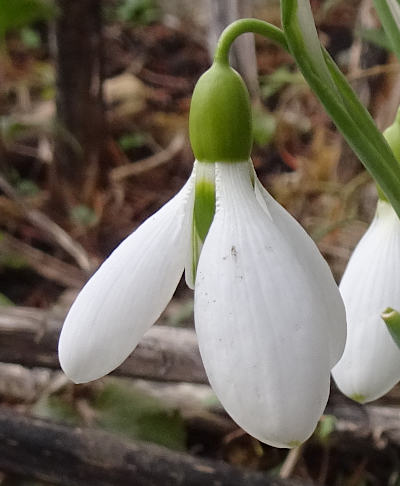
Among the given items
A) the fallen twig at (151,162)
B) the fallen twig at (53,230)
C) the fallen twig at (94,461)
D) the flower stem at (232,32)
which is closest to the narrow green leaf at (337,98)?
the flower stem at (232,32)

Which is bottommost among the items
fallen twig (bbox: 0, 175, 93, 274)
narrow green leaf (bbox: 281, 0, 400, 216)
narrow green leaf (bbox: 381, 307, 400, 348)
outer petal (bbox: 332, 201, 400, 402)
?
fallen twig (bbox: 0, 175, 93, 274)

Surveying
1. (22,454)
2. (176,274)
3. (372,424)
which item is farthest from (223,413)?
(176,274)

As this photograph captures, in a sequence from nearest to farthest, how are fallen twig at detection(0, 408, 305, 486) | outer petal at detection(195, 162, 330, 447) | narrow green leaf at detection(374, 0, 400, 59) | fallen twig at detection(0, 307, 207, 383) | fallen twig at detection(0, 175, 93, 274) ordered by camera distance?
outer petal at detection(195, 162, 330, 447) → narrow green leaf at detection(374, 0, 400, 59) → fallen twig at detection(0, 408, 305, 486) → fallen twig at detection(0, 307, 207, 383) → fallen twig at detection(0, 175, 93, 274)

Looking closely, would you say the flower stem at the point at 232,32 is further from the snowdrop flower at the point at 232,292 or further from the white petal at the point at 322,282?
the white petal at the point at 322,282

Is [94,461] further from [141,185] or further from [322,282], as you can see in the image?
[141,185]

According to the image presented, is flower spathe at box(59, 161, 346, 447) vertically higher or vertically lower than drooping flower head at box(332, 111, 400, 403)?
higher

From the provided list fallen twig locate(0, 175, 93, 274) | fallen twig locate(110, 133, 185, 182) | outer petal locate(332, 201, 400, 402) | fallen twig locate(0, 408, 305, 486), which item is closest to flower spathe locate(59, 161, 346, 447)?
outer petal locate(332, 201, 400, 402)

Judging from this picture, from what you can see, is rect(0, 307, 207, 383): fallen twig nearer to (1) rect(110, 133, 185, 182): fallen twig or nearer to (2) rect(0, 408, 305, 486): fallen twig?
(2) rect(0, 408, 305, 486): fallen twig
